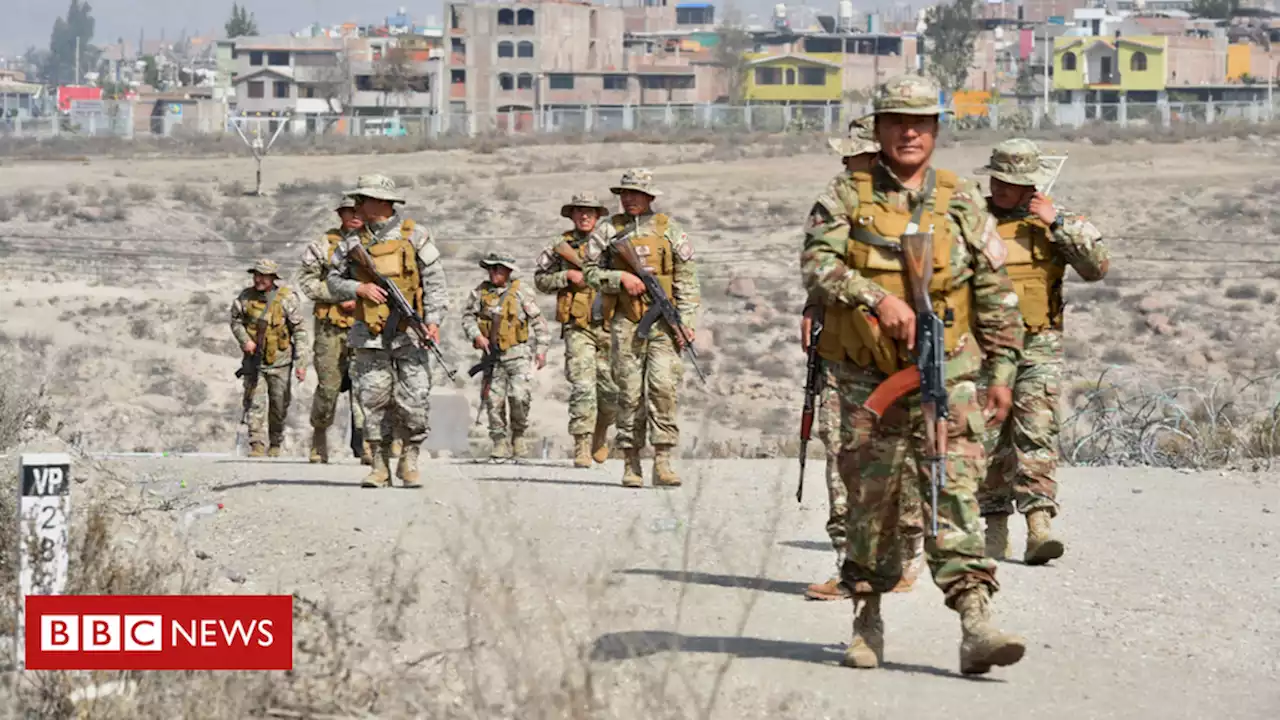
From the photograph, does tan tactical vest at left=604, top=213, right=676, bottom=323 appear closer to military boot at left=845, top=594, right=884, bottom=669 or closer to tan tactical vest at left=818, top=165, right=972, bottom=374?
military boot at left=845, top=594, right=884, bottom=669

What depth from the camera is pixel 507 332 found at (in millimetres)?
17766

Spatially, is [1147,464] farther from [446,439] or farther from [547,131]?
[547,131]

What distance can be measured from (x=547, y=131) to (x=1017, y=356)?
7196 cm

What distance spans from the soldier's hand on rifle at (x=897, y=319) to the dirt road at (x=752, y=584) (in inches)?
31.3

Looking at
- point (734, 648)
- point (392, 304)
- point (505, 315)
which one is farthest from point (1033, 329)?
point (505, 315)

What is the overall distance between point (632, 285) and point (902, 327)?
21.0 feet

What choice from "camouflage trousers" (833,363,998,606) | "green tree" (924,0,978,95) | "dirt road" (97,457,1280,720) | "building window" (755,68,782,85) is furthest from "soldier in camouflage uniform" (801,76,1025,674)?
"building window" (755,68,782,85)

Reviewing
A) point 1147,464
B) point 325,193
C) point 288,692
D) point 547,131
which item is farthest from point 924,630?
point 547,131

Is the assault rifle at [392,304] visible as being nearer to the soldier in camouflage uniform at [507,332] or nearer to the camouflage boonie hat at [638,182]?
the camouflage boonie hat at [638,182]

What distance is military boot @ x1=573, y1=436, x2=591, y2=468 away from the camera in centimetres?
1616

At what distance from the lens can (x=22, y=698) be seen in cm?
701

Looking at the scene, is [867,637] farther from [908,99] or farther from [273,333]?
[273,333]

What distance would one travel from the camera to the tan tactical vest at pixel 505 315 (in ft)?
58.2

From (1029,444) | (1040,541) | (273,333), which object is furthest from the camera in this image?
(273,333)
